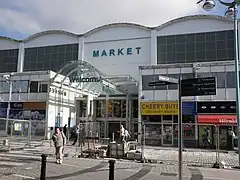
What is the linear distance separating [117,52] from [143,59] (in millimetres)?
3773

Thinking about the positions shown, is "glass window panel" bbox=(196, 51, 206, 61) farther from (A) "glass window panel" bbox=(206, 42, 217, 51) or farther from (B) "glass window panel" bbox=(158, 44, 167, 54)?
(B) "glass window panel" bbox=(158, 44, 167, 54)

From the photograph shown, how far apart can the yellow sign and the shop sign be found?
446 inches

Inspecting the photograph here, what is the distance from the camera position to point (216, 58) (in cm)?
3509

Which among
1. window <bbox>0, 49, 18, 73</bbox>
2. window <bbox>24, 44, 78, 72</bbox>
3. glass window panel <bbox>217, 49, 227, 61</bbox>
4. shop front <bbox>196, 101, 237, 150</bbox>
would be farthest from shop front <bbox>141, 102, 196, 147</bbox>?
window <bbox>0, 49, 18, 73</bbox>

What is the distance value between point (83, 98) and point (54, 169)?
2421 cm

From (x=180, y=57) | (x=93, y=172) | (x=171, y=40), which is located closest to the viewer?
(x=93, y=172)

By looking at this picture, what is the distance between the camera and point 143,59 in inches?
1490

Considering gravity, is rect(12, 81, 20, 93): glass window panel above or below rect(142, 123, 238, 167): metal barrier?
above

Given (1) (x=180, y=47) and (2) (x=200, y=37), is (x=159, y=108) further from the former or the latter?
(2) (x=200, y=37)

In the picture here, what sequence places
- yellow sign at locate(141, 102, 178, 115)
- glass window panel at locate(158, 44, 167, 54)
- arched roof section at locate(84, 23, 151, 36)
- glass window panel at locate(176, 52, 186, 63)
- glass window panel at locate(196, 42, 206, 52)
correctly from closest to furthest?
yellow sign at locate(141, 102, 178, 115) → glass window panel at locate(196, 42, 206, 52) → glass window panel at locate(176, 52, 186, 63) → glass window panel at locate(158, 44, 167, 54) → arched roof section at locate(84, 23, 151, 36)

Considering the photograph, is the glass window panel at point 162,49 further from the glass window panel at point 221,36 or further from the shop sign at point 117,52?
the glass window panel at point 221,36

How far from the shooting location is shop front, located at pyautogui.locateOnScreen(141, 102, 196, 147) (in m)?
22.6

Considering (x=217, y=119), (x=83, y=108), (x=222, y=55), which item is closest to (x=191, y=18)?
(x=222, y=55)

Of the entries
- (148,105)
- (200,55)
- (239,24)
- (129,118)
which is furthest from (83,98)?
(239,24)
